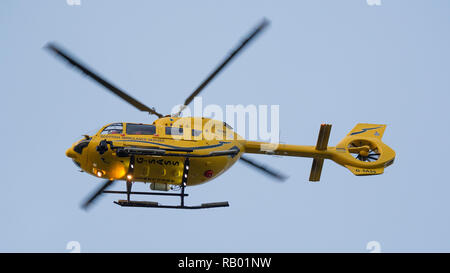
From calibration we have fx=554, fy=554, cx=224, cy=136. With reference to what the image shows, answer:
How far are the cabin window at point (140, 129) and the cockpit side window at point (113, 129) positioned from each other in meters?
0.24

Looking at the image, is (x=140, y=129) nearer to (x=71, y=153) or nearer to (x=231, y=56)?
(x=71, y=153)

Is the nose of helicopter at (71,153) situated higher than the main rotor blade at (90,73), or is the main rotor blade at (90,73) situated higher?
the main rotor blade at (90,73)

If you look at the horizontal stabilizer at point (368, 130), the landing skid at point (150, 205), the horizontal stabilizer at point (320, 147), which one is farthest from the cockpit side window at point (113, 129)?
the horizontal stabilizer at point (368, 130)

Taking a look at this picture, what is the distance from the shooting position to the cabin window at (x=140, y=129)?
52.6ft

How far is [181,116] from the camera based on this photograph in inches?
691

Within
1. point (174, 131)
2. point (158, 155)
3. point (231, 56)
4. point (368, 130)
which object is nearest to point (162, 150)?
point (158, 155)

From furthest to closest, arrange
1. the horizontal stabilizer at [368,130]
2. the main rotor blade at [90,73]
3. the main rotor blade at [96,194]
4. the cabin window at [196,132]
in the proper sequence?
the horizontal stabilizer at [368,130]
the main rotor blade at [96,194]
the cabin window at [196,132]
the main rotor blade at [90,73]

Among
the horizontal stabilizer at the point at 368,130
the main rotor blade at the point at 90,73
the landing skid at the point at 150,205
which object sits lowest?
the landing skid at the point at 150,205

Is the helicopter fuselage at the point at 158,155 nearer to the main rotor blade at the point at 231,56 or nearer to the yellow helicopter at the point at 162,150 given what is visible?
the yellow helicopter at the point at 162,150

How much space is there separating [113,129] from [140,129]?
78 centimetres

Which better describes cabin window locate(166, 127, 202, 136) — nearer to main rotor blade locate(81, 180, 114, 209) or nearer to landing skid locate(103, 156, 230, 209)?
landing skid locate(103, 156, 230, 209)

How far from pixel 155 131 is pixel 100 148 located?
1.68m
